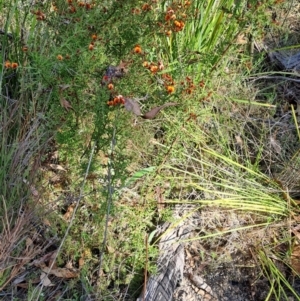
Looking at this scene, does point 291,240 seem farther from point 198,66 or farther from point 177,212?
point 198,66

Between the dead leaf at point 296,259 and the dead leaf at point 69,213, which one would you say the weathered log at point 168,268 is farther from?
the dead leaf at point 296,259

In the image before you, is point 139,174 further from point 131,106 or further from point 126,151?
point 131,106

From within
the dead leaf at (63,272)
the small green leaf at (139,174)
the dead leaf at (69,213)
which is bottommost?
the dead leaf at (63,272)

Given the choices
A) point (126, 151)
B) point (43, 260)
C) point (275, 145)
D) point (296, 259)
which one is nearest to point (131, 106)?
point (126, 151)

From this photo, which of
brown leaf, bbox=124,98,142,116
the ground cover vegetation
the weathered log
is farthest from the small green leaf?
brown leaf, bbox=124,98,142,116

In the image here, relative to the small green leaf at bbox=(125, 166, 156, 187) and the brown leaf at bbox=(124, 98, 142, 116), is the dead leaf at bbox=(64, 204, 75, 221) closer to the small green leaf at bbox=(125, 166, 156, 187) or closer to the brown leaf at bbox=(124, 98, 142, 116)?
Answer: the small green leaf at bbox=(125, 166, 156, 187)

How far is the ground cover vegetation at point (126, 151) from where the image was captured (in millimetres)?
1928

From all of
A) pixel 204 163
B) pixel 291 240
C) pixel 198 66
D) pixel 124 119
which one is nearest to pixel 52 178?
pixel 124 119

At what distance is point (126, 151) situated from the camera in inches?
91.9

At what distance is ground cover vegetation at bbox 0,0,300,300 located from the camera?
193 cm

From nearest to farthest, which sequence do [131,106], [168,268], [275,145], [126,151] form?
1. [131,106]
2. [168,268]
3. [126,151]
4. [275,145]

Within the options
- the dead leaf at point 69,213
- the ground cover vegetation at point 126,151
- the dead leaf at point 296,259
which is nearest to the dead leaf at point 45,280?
the ground cover vegetation at point 126,151

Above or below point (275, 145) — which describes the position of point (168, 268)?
below

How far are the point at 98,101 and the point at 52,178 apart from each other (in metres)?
0.61
